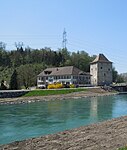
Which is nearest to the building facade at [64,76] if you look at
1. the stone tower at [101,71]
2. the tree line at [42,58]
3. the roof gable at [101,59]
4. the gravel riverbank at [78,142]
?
the stone tower at [101,71]

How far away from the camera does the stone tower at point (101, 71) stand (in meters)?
94.3

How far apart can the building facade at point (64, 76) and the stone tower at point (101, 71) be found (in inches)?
151

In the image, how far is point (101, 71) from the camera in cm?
9512

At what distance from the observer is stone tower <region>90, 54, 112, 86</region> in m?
94.3

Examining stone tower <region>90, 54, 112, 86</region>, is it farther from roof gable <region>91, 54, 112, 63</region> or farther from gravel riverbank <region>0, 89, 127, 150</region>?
gravel riverbank <region>0, 89, 127, 150</region>

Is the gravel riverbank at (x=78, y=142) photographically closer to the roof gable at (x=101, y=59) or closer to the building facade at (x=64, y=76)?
the building facade at (x=64, y=76)

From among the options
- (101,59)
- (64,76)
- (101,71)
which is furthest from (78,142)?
(101,59)

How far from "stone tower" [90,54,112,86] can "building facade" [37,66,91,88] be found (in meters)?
3.83

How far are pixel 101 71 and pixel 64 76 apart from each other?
46.7 ft

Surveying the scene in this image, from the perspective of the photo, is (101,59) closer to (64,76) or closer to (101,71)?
(101,71)

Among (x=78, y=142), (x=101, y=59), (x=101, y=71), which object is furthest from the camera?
(x=101, y=59)

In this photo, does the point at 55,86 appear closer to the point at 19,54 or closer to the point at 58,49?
the point at 19,54

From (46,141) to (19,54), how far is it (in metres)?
105

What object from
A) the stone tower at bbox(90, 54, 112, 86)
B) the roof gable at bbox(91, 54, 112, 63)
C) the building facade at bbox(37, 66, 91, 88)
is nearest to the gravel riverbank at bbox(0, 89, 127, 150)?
the building facade at bbox(37, 66, 91, 88)
